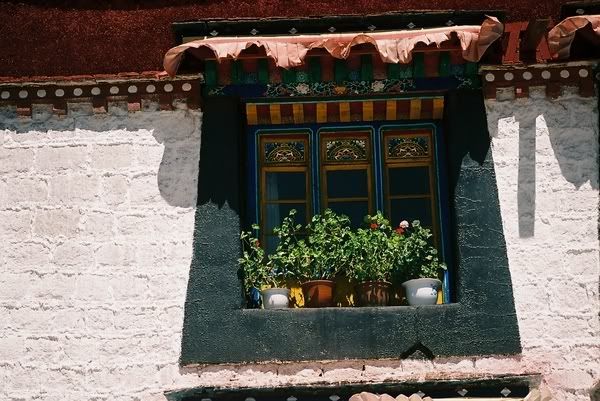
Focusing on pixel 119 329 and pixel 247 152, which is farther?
pixel 247 152

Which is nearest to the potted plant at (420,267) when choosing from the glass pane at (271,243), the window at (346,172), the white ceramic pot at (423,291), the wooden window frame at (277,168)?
the white ceramic pot at (423,291)

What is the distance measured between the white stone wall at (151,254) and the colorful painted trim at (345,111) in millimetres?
433

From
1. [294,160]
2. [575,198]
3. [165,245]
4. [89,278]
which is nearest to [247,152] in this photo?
[294,160]

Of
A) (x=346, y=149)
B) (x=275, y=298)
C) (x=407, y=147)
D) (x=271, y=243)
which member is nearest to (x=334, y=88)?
(x=346, y=149)

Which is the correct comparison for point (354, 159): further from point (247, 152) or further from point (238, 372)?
point (238, 372)

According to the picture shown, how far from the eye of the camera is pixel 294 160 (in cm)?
779

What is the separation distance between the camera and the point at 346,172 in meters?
7.76

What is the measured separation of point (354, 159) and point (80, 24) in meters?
2.26

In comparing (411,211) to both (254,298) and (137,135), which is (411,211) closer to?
(254,298)

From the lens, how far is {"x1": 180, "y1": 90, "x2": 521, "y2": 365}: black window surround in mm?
7020

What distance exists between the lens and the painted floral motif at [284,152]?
25.6ft

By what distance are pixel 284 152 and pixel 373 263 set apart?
116cm

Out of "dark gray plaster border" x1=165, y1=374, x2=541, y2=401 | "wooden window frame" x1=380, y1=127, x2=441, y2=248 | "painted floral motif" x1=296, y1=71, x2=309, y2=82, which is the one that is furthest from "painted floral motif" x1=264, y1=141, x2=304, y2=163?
"dark gray plaster border" x1=165, y1=374, x2=541, y2=401

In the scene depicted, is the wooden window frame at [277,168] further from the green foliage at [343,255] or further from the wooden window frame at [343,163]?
the green foliage at [343,255]
